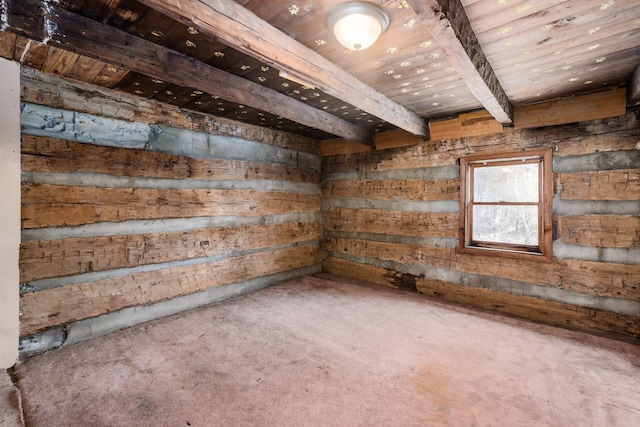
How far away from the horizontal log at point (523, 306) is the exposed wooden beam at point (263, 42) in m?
2.43

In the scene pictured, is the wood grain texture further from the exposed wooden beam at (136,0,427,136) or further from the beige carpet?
the beige carpet

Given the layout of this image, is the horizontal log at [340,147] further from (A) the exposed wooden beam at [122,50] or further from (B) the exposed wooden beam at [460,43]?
(B) the exposed wooden beam at [460,43]

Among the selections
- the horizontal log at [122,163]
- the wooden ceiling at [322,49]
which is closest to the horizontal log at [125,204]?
the horizontal log at [122,163]

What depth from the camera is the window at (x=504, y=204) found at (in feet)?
10.1

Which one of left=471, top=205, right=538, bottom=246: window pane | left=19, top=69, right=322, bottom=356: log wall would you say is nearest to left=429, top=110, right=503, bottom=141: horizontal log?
left=471, top=205, right=538, bottom=246: window pane

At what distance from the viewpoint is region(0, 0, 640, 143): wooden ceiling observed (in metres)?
1.54

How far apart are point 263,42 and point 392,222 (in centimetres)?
297

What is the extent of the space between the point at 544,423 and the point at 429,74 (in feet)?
7.97

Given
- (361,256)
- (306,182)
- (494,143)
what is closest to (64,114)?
(306,182)

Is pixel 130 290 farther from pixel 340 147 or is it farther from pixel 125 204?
pixel 340 147

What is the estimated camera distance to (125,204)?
2725 millimetres

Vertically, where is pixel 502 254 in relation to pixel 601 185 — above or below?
below

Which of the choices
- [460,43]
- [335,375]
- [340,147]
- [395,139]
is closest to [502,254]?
[395,139]

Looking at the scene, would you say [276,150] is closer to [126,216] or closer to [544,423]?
[126,216]
